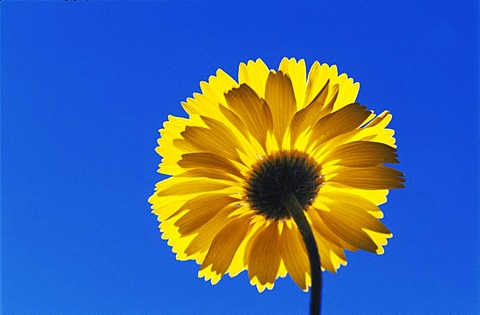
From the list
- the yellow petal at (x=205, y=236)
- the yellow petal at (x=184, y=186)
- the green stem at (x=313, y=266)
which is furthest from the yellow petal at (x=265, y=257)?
the green stem at (x=313, y=266)

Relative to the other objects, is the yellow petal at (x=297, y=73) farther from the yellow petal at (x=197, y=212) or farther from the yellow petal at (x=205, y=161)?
the yellow petal at (x=197, y=212)

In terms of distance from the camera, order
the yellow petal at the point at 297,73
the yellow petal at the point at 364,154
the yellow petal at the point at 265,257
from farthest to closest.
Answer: the yellow petal at the point at 297,73 → the yellow petal at the point at 265,257 → the yellow petal at the point at 364,154

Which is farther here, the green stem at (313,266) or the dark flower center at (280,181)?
the dark flower center at (280,181)

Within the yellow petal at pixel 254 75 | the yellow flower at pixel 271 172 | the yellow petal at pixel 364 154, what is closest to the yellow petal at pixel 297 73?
the yellow flower at pixel 271 172

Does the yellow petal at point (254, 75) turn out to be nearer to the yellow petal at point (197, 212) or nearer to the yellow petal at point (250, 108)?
the yellow petal at point (250, 108)

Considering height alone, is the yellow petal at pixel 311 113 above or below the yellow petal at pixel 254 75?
below

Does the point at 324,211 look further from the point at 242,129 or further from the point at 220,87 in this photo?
the point at 220,87

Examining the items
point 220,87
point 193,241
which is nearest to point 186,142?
point 220,87

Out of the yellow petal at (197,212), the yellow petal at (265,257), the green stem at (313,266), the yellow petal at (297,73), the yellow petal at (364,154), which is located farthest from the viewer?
the yellow petal at (297,73)

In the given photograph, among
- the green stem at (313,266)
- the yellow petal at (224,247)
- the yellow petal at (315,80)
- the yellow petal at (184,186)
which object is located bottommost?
the green stem at (313,266)

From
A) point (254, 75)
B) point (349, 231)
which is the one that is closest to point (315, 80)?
point (254, 75)
